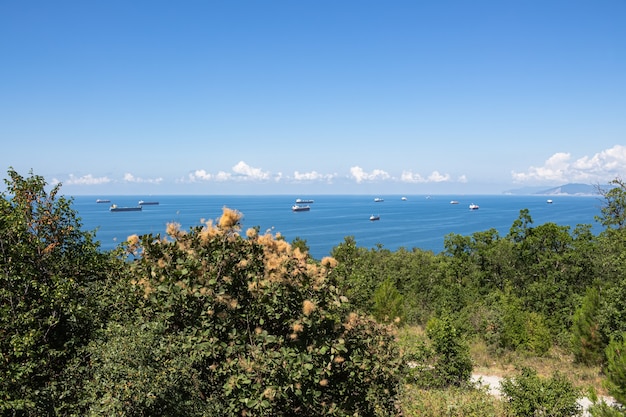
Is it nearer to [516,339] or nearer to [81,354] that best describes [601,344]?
[516,339]

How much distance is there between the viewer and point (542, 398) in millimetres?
11344

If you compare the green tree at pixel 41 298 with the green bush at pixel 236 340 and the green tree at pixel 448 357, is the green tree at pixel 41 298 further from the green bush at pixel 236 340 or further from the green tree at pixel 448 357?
the green tree at pixel 448 357

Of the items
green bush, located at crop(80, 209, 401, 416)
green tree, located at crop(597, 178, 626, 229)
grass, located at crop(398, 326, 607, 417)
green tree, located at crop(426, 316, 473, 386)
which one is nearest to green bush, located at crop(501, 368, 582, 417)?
grass, located at crop(398, 326, 607, 417)

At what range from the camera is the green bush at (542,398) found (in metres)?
11.2

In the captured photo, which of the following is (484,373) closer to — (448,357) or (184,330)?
(448,357)

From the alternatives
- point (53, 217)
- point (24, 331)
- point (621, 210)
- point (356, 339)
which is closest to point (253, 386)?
point (356, 339)

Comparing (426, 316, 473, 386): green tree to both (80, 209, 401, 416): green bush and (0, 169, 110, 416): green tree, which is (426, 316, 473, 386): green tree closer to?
(80, 209, 401, 416): green bush

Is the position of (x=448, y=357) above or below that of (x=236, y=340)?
below

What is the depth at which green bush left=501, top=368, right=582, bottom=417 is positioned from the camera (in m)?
11.2

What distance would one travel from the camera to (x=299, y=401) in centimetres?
681

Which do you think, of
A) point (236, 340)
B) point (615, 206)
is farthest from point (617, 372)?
point (615, 206)

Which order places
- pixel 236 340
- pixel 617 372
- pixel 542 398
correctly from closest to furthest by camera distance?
1. pixel 236 340
2. pixel 617 372
3. pixel 542 398

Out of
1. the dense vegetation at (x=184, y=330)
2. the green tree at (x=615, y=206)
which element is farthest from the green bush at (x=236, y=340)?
the green tree at (x=615, y=206)

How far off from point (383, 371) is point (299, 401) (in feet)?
5.17
